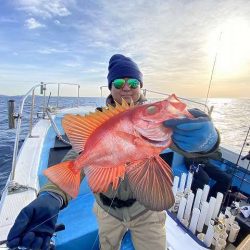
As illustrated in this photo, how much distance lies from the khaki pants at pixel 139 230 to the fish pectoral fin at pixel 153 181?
741mm

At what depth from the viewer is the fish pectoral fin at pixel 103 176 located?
1350 mm

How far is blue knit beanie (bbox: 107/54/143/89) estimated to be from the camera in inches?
91.0

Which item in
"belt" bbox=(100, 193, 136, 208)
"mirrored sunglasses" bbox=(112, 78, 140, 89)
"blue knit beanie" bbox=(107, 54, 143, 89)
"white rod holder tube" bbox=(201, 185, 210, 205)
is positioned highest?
"blue knit beanie" bbox=(107, 54, 143, 89)

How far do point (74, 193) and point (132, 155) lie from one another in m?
0.45

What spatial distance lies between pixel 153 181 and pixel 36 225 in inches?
36.5

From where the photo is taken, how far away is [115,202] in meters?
2.06

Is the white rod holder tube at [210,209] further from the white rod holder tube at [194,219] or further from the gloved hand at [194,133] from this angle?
the gloved hand at [194,133]

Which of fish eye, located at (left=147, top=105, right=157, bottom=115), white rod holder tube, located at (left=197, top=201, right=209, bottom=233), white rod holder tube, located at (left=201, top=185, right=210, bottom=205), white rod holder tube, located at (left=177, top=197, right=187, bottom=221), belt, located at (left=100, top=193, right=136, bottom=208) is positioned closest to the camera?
fish eye, located at (left=147, top=105, right=157, bottom=115)

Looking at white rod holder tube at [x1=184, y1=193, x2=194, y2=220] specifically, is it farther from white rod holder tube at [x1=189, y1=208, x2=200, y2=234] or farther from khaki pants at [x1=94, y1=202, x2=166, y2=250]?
khaki pants at [x1=94, y1=202, x2=166, y2=250]

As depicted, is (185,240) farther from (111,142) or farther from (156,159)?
(111,142)

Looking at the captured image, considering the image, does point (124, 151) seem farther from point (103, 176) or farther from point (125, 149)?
point (103, 176)

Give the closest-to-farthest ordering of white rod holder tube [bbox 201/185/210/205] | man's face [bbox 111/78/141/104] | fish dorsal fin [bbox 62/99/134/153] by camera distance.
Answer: fish dorsal fin [bbox 62/99/134/153] → man's face [bbox 111/78/141/104] → white rod holder tube [bbox 201/185/210/205]

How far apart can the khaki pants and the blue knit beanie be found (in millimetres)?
1343

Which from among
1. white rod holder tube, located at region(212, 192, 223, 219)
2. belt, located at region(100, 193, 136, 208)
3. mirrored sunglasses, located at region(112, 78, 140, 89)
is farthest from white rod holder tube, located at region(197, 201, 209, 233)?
mirrored sunglasses, located at region(112, 78, 140, 89)
